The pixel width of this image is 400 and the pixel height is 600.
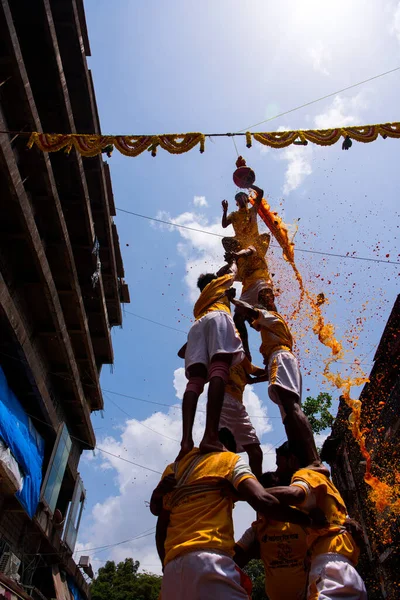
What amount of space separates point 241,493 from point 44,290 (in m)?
10.4

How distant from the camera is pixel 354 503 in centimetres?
2028

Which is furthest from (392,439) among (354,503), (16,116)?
(16,116)

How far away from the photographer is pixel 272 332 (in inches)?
184

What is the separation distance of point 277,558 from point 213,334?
5.92ft

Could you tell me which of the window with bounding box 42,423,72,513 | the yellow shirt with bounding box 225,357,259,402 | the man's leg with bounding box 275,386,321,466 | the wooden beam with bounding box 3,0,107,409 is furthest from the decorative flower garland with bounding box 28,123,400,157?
the window with bounding box 42,423,72,513

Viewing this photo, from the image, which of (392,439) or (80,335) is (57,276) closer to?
(80,335)

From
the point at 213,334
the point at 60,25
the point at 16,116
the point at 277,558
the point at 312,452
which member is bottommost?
the point at 277,558

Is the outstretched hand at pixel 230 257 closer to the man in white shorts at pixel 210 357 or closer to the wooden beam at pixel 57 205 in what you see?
the man in white shorts at pixel 210 357

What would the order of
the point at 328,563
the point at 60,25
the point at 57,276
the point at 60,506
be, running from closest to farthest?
the point at 328,563
the point at 60,25
the point at 57,276
the point at 60,506

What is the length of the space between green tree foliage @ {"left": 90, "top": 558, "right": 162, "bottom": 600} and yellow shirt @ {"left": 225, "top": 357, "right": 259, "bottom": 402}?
1200 inches

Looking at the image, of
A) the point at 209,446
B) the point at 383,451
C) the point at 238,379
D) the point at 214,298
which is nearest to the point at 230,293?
the point at 214,298

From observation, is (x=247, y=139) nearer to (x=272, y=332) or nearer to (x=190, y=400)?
(x=272, y=332)

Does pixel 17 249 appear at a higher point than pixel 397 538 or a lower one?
higher

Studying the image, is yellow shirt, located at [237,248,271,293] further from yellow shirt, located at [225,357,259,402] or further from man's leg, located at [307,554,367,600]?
man's leg, located at [307,554,367,600]
